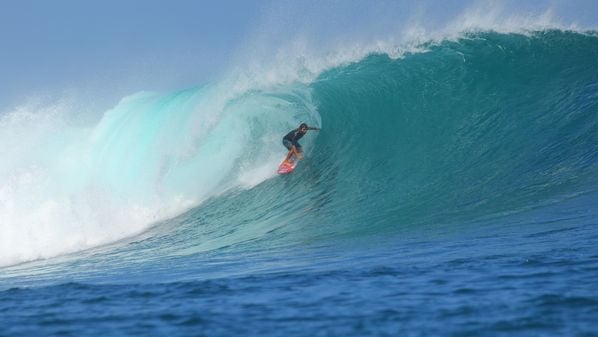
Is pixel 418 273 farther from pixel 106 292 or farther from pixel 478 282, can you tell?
pixel 106 292

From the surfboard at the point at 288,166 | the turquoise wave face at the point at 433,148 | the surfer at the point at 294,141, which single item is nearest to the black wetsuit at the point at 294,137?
the surfer at the point at 294,141

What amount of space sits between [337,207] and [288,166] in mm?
3579

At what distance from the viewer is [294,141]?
49.2ft

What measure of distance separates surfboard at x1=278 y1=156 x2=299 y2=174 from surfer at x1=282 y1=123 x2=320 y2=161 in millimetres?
72

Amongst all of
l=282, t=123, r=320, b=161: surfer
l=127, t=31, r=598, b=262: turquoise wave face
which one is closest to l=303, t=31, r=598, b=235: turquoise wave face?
l=127, t=31, r=598, b=262: turquoise wave face

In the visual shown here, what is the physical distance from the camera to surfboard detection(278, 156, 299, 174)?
14750mm

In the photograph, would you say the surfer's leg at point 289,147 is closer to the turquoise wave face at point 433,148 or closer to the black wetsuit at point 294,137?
the black wetsuit at point 294,137

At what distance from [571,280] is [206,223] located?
823 centimetres

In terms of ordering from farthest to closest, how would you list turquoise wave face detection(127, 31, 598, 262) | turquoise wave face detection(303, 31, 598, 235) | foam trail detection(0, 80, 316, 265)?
1. foam trail detection(0, 80, 316, 265)
2. turquoise wave face detection(303, 31, 598, 235)
3. turquoise wave face detection(127, 31, 598, 262)

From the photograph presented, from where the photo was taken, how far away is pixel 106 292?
20.0 ft

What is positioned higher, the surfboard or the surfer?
the surfer

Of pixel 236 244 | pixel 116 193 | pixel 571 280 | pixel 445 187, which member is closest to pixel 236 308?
pixel 571 280

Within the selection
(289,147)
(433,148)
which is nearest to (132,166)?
(289,147)

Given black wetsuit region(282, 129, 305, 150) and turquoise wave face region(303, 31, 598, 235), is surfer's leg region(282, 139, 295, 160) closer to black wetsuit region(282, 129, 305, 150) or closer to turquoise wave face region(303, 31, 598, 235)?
black wetsuit region(282, 129, 305, 150)
